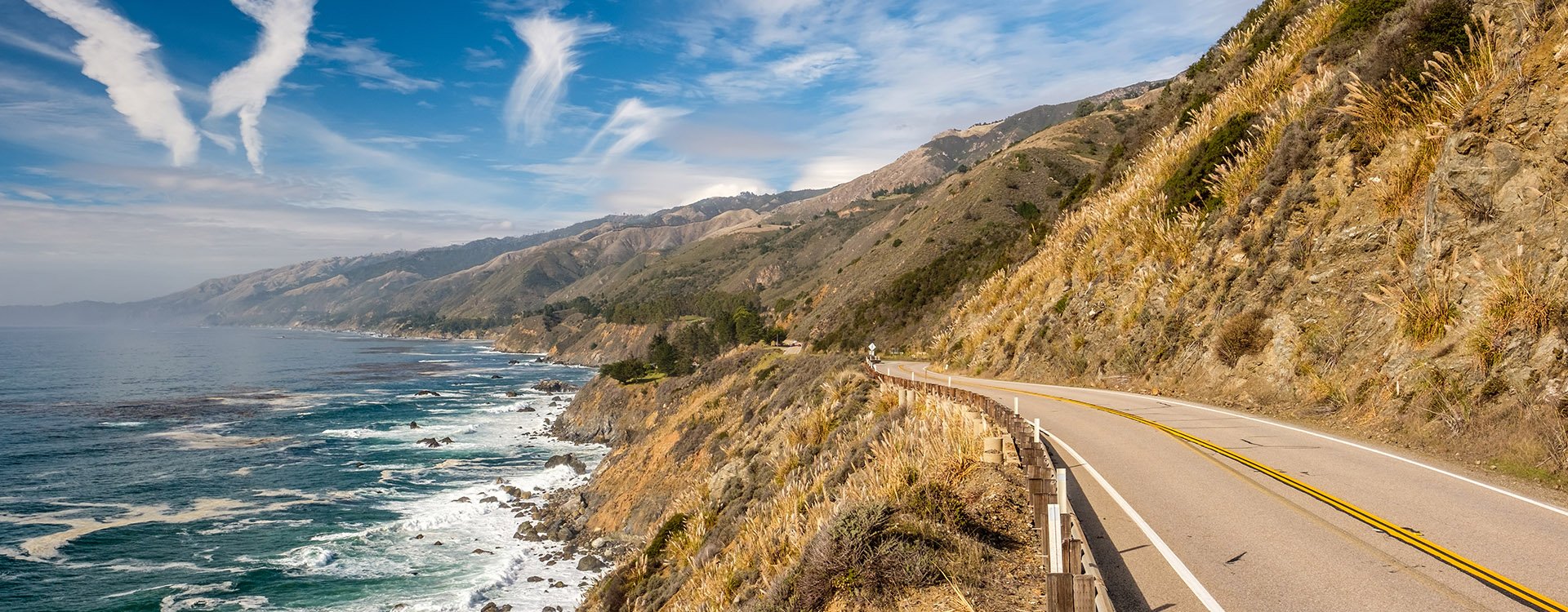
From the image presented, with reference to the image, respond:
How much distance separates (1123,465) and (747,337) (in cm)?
7885

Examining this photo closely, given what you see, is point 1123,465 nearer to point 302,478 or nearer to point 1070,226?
point 1070,226

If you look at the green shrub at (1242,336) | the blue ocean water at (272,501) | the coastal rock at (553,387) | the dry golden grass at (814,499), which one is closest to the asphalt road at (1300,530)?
the dry golden grass at (814,499)

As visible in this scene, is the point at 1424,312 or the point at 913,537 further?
the point at 1424,312

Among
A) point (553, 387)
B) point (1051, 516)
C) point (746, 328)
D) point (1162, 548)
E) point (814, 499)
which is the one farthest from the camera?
point (553, 387)

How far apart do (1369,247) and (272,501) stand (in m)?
59.1

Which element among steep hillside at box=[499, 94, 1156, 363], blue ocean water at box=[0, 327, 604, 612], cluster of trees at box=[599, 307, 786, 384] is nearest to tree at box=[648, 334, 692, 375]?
cluster of trees at box=[599, 307, 786, 384]

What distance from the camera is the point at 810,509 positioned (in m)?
12.9

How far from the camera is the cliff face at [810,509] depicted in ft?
27.6

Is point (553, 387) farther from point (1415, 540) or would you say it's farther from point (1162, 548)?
point (1415, 540)

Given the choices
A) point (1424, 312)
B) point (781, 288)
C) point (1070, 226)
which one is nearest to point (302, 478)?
point (1070, 226)

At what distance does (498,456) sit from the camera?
203 feet

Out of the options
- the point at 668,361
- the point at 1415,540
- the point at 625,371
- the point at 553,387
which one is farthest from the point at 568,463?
the point at 553,387

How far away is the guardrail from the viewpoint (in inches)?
212

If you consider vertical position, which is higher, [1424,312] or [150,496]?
[1424,312]
